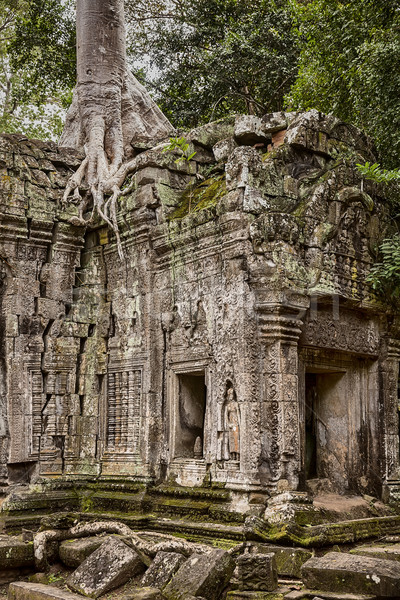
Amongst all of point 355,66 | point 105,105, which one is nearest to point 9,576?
point 105,105

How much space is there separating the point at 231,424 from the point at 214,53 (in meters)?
12.1

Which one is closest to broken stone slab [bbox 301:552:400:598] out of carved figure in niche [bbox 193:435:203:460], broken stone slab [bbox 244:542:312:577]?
broken stone slab [bbox 244:542:312:577]

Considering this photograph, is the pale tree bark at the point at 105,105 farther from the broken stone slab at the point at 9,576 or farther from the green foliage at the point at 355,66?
the broken stone slab at the point at 9,576

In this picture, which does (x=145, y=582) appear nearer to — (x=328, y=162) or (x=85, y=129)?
(x=328, y=162)

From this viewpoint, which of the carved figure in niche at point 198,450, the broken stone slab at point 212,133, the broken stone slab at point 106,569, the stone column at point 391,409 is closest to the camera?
the broken stone slab at point 106,569

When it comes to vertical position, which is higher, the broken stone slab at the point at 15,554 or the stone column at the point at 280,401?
the stone column at the point at 280,401

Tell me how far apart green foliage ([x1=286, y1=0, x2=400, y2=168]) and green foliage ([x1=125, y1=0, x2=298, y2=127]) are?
2026 mm

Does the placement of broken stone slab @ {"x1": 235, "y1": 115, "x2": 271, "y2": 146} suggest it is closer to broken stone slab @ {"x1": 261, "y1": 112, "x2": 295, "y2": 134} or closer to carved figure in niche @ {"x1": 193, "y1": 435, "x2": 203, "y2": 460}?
broken stone slab @ {"x1": 261, "y1": 112, "x2": 295, "y2": 134}

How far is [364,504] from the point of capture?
874 centimetres

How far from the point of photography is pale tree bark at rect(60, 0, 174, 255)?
11.4 meters

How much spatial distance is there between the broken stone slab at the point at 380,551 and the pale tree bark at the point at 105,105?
6.30 meters

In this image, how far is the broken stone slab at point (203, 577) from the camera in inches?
247

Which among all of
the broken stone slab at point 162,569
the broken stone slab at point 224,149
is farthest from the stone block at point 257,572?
the broken stone slab at point 224,149

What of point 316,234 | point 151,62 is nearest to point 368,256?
point 316,234
